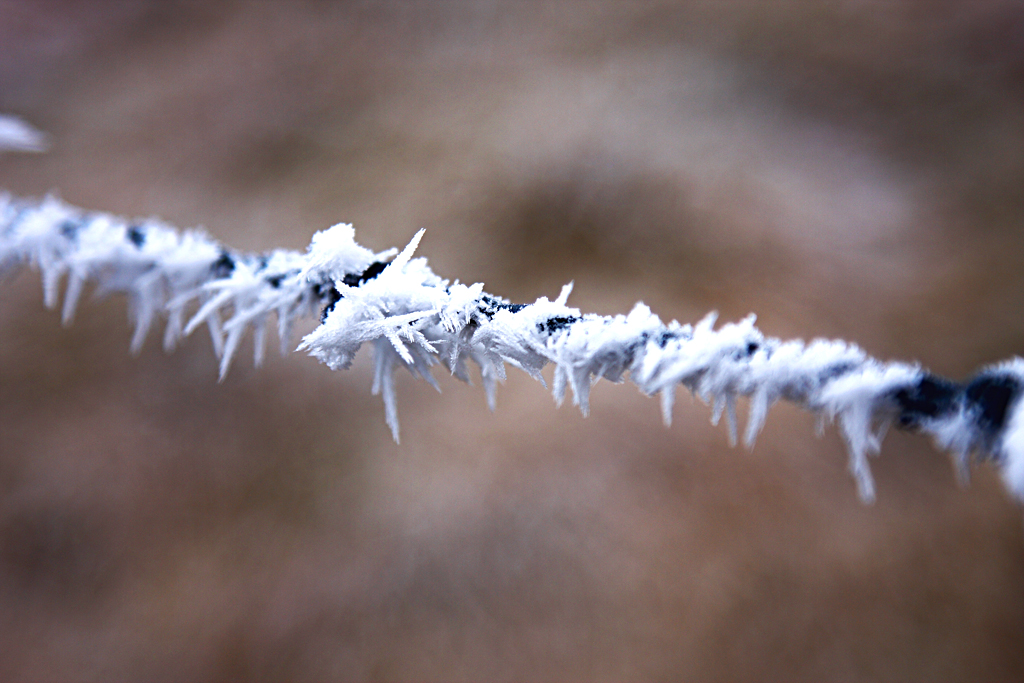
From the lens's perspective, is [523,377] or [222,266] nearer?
[222,266]

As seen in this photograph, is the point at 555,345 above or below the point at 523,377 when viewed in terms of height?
below

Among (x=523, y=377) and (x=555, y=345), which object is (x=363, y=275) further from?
(x=523, y=377)

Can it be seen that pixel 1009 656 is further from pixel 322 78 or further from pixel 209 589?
pixel 322 78

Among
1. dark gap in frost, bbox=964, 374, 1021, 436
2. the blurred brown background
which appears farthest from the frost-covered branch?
the blurred brown background

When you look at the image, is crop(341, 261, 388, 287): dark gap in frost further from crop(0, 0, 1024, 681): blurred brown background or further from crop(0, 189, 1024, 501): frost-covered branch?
crop(0, 0, 1024, 681): blurred brown background

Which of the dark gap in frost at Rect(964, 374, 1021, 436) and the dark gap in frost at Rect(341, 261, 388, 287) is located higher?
the dark gap in frost at Rect(341, 261, 388, 287)

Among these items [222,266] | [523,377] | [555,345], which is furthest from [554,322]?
[523,377]

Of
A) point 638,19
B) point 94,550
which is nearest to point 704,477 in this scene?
point 94,550
